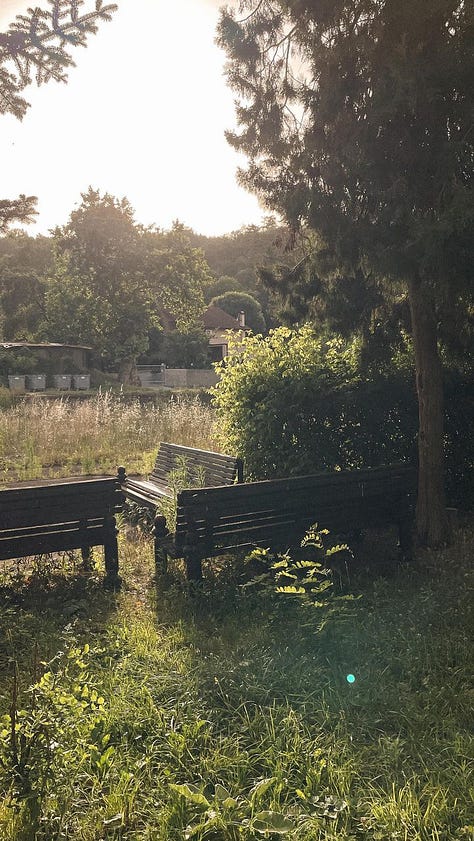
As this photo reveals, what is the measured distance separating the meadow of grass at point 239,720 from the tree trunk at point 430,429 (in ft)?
5.16

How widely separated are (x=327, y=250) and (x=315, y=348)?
1254mm

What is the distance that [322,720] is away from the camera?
3213 mm

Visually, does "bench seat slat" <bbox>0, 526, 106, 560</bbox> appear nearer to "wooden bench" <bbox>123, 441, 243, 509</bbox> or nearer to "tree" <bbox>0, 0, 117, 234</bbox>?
"wooden bench" <bbox>123, 441, 243, 509</bbox>

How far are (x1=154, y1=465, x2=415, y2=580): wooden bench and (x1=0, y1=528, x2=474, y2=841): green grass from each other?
566mm

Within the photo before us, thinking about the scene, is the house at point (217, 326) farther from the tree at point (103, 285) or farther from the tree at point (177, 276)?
the tree at point (103, 285)

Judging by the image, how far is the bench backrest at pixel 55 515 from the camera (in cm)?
520

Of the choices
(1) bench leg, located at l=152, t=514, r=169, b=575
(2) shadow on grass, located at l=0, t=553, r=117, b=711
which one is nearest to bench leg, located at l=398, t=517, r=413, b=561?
(1) bench leg, located at l=152, t=514, r=169, b=575

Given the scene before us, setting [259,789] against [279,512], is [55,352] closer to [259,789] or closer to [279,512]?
[279,512]

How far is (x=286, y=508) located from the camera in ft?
19.0

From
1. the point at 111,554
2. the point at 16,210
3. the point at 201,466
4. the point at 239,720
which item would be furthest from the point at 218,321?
the point at 239,720

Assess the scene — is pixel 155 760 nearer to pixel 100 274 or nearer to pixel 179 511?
pixel 179 511

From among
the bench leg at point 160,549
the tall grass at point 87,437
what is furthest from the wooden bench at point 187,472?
the tall grass at point 87,437

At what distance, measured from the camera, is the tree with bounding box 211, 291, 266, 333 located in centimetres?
4988

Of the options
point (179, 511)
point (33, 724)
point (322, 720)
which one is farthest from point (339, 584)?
point (33, 724)
